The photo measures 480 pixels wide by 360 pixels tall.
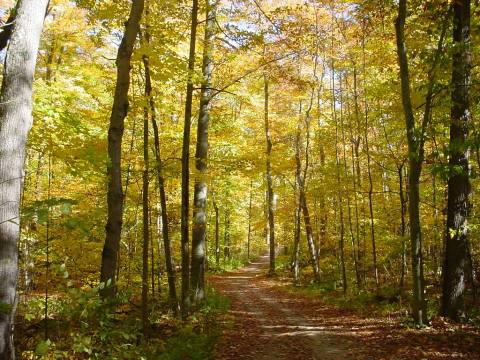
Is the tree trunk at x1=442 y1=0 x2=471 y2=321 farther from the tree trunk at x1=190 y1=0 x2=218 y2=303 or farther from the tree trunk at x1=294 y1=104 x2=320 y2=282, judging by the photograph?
the tree trunk at x1=294 y1=104 x2=320 y2=282

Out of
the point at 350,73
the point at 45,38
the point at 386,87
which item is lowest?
the point at 386,87

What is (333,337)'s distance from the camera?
8.98m

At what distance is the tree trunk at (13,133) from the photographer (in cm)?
Result: 446

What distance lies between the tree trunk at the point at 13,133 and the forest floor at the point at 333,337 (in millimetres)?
4186

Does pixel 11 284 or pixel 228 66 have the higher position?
pixel 228 66

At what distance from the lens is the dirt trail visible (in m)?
7.77

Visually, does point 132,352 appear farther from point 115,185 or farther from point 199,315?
point 199,315

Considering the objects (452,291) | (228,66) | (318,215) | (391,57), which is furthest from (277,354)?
(318,215)

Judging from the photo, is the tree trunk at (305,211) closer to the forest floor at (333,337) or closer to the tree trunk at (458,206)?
the forest floor at (333,337)

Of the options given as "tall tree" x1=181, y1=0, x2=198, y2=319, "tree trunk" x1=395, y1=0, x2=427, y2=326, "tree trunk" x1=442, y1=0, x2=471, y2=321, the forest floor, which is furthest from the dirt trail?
"tree trunk" x1=442, y1=0, x2=471, y2=321

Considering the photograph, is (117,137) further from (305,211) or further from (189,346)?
(305,211)

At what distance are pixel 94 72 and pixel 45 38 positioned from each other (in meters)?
7.78

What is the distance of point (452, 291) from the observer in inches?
359

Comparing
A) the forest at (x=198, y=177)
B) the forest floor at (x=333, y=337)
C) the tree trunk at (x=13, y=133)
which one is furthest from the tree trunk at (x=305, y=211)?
the tree trunk at (x=13, y=133)
